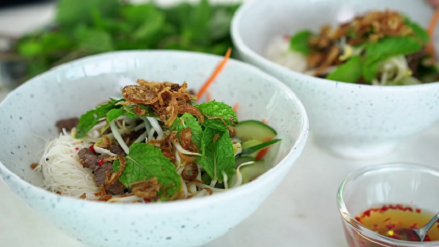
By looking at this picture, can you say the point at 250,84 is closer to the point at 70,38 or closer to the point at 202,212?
the point at 202,212

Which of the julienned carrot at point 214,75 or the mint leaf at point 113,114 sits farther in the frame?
the julienned carrot at point 214,75

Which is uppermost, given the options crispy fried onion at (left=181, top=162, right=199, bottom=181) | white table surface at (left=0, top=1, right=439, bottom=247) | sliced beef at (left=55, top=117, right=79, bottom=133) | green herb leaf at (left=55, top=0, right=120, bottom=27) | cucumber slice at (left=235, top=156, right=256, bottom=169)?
green herb leaf at (left=55, top=0, right=120, bottom=27)

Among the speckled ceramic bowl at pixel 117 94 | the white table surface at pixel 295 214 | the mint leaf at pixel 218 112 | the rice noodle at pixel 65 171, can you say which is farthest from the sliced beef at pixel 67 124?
the mint leaf at pixel 218 112

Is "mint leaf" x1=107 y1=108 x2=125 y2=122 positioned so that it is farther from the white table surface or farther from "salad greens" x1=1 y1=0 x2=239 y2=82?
"salad greens" x1=1 y1=0 x2=239 y2=82

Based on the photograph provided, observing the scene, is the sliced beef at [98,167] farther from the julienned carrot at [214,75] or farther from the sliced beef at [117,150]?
the julienned carrot at [214,75]

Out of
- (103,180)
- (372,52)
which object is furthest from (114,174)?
(372,52)

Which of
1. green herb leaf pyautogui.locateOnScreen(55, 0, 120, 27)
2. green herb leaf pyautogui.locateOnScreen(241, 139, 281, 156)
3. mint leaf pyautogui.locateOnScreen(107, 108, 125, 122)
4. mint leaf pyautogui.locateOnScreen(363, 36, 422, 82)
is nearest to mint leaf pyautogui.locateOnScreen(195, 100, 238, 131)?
green herb leaf pyautogui.locateOnScreen(241, 139, 281, 156)

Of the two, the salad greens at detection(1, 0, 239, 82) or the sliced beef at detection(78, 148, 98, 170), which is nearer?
the sliced beef at detection(78, 148, 98, 170)
